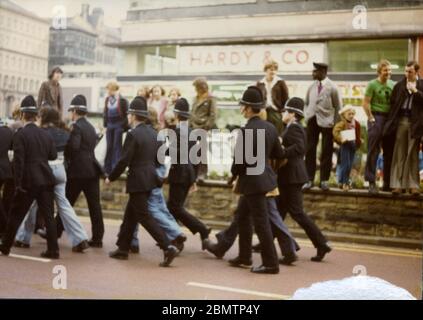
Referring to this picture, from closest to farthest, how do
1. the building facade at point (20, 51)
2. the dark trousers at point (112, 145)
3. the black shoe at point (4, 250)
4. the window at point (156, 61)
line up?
1. the building facade at point (20, 51)
2. the black shoe at point (4, 250)
3. the window at point (156, 61)
4. the dark trousers at point (112, 145)

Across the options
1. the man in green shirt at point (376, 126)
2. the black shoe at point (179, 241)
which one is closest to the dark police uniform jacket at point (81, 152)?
the black shoe at point (179, 241)

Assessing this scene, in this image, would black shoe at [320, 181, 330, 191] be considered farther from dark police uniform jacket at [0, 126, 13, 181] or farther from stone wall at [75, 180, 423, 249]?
dark police uniform jacket at [0, 126, 13, 181]

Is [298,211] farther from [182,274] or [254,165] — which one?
[182,274]

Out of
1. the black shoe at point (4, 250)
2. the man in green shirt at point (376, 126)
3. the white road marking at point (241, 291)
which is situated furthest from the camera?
the man in green shirt at point (376, 126)

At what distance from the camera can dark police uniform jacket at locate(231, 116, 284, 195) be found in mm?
4879

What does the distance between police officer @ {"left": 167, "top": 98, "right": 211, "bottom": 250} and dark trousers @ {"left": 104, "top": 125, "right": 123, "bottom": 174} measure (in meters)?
1.42

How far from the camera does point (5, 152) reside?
5.72 meters

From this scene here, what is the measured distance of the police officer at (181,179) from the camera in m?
5.70

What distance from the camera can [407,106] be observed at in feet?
19.7

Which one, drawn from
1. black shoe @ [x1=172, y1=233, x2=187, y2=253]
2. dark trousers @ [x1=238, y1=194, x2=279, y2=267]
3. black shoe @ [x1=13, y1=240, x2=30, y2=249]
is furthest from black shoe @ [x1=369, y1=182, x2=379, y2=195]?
black shoe @ [x1=13, y1=240, x2=30, y2=249]

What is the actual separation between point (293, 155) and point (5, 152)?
93.3 inches

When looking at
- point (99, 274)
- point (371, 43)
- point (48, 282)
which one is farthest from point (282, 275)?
point (371, 43)

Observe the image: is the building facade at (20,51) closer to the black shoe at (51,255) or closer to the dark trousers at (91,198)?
the dark trousers at (91,198)

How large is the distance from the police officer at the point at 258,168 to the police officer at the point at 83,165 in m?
1.44
